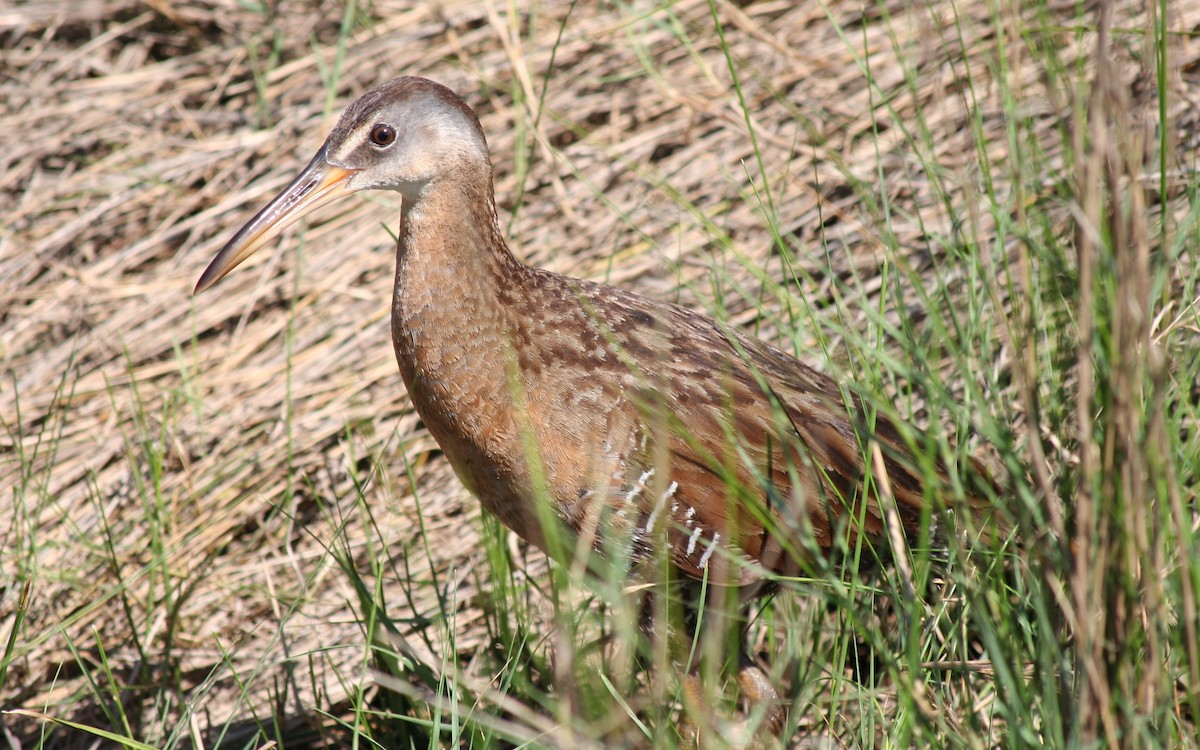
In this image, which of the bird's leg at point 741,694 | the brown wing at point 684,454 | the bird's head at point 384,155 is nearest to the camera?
the bird's leg at point 741,694

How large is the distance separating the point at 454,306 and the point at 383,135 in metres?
0.42

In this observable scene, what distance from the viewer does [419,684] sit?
116 inches

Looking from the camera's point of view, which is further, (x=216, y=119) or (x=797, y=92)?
(x=216, y=119)

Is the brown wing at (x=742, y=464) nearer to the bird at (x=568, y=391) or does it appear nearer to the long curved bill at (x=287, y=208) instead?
the bird at (x=568, y=391)

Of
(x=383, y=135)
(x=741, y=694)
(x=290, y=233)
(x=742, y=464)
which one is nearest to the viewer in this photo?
(x=742, y=464)

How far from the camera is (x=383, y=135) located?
269cm

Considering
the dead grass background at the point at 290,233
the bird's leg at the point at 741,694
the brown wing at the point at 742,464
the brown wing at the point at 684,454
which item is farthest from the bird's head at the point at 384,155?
the bird's leg at the point at 741,694

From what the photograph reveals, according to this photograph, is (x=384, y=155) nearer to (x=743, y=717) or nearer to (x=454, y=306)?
(x=454, y=306)

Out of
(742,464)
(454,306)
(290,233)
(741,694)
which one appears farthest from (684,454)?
(290,233)

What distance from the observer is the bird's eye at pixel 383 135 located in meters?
2.69

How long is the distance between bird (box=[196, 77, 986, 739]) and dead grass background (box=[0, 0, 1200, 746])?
0.32 meters

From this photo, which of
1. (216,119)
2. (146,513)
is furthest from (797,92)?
(146,513)

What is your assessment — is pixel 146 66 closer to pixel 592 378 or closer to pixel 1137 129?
pixel 592 378

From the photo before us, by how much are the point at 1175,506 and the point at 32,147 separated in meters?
3.92
